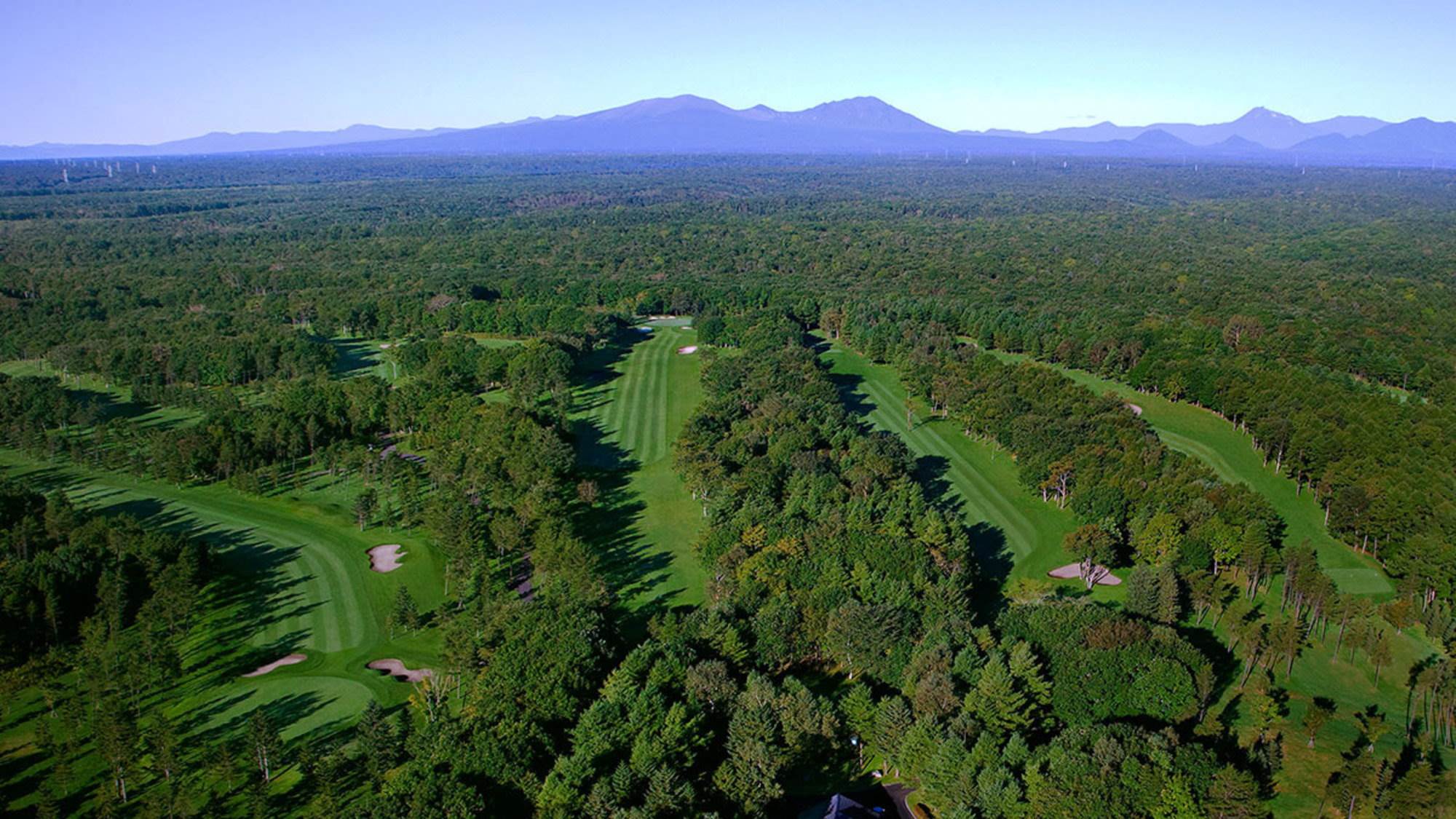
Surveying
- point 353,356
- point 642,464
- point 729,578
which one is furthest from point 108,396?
point 729,578

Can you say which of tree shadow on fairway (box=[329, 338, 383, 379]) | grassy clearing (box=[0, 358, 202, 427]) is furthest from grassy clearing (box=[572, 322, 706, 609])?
grassy clearing (box=[0, 358, 202, 427])

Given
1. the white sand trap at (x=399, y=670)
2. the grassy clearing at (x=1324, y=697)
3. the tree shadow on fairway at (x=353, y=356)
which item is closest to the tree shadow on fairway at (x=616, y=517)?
the white sand trap at (x=399, y=670)

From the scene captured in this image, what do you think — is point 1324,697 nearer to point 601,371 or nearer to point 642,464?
point 642,464

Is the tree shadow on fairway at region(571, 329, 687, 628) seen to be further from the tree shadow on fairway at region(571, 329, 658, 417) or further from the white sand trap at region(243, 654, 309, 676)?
the white sand trap at region(243, 654, 309, 676)

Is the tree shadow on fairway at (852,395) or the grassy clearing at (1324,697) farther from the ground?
the tree shadow on fairway at (852,395)

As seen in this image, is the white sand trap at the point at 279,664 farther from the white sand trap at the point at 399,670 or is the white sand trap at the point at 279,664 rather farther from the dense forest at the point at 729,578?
the white sand trap at the point at 399,670
